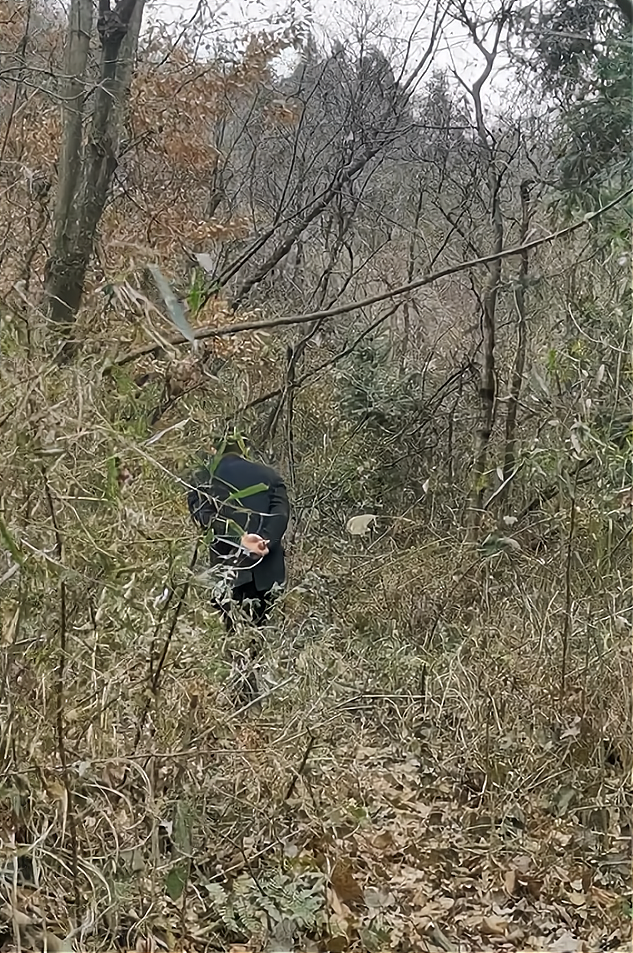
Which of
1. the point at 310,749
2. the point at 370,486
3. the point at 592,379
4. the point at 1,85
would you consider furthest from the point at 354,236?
the point at 310,749

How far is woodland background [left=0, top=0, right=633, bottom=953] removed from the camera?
79.1 inches

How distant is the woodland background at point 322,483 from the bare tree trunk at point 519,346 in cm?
5

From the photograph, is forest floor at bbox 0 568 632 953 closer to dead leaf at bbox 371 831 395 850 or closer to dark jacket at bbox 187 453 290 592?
dead leaf at bbox 371 831 395 850

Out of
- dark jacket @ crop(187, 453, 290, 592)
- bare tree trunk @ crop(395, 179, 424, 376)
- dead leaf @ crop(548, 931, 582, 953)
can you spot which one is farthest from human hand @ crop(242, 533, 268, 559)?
bare tree trunk @ crop(395, 179, 424, 376)

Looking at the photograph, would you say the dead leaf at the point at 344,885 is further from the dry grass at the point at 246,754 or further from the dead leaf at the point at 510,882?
the dead leaf at the point at 510,882

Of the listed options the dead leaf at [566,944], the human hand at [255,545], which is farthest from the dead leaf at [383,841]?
the human hand at [255,545]

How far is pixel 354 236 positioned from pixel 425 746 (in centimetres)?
596

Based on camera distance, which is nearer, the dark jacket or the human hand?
the human hand

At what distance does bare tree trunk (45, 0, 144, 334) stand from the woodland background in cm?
2

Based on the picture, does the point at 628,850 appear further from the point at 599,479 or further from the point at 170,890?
the point at 170,890

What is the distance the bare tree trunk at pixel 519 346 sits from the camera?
591cm

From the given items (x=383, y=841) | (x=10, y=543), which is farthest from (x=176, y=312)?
(x=383, y=841)

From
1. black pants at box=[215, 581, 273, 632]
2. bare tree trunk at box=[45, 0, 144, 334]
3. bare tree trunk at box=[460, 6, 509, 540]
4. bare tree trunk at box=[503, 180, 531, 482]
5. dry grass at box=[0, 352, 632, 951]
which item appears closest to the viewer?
dry grass at box=[0, 352, 632, 951]

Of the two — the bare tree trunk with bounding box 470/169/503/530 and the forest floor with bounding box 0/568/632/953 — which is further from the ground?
the bare tree trunk with bounding box 470/169/503/530
